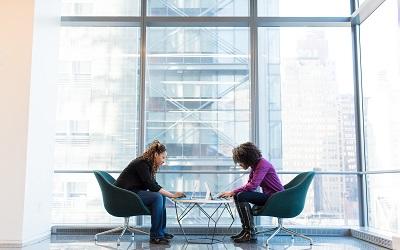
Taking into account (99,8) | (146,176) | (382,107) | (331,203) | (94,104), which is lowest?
(331,203)

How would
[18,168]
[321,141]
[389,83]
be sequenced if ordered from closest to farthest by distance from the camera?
1. [18,168]
2. [389,83]
3. [321,141]

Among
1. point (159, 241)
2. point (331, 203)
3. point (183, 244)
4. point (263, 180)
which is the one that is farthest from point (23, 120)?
point (331, 203)

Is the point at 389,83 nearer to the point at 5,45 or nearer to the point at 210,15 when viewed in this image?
the point at 210,15

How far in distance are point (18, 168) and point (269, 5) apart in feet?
12.4

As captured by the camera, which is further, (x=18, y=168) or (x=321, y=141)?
(x=321, y=141)

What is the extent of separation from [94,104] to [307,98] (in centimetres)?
288

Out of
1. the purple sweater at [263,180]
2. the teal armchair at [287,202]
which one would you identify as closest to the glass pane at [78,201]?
the purple sweater at [263,180]

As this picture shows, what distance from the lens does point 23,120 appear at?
170 inches

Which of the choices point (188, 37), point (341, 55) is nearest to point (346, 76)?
point (341, 55)

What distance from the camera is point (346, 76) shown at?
577 cm

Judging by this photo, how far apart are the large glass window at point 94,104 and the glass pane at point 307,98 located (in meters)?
1.80

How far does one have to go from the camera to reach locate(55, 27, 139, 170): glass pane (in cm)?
562

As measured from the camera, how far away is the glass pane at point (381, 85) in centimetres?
474

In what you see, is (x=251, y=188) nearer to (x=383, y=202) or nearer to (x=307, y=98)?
(x=383, y=202)
